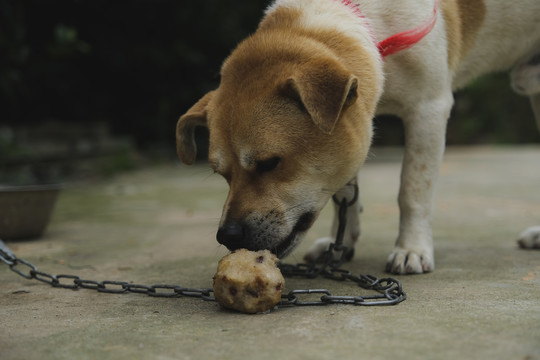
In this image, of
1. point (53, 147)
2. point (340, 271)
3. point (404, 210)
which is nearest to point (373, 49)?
point (404, 210)

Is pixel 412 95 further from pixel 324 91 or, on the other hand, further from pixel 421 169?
pixel 324 91

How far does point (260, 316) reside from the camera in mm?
2281

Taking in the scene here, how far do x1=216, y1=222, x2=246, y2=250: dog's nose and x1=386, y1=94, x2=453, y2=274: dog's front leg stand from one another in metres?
1.00

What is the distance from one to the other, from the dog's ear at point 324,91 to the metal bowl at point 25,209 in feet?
7.22

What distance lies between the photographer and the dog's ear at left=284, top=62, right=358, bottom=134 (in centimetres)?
249

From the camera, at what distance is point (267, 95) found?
265 centimetres

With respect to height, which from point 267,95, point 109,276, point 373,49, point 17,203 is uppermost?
point 373,49

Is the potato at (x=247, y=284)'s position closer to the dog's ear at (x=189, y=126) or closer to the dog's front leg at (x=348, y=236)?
the dog's ear at (x=189, y=126)

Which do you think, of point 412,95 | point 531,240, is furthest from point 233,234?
point 531,240

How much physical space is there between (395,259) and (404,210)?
0.33 meters

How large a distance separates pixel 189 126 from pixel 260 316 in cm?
132

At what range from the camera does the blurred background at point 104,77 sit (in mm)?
7590

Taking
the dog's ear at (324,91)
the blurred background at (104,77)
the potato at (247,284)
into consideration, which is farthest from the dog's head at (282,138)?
the blurred background at (104,77)

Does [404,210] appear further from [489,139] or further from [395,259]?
[489,139]
